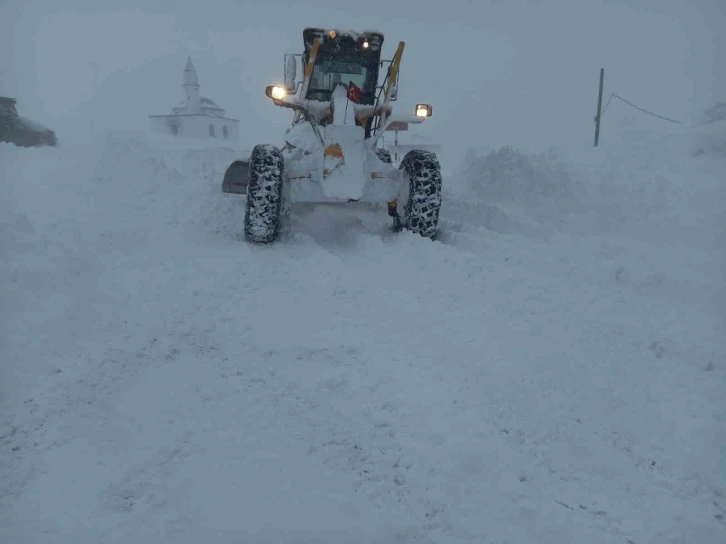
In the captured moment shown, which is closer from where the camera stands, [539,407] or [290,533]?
[290,533]

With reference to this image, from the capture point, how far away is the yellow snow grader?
224 inches

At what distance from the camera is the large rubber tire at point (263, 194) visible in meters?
5.70

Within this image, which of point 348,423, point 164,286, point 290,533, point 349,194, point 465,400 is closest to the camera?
point 290,533

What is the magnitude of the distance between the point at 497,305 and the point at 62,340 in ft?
11.5

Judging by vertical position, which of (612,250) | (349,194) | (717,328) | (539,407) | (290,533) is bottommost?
(290,533)

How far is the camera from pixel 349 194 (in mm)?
5633

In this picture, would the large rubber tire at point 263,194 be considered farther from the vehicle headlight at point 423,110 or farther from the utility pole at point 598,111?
the utility pole at point 598,111

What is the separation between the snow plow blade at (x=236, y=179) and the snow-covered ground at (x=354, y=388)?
189cm

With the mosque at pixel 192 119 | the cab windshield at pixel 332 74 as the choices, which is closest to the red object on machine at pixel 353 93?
the cab windshield at pixel 332 74

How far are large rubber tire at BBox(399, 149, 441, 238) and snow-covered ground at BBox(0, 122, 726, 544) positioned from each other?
26cm

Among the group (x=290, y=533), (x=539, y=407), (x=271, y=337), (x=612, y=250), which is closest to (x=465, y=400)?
(x=539, y=407)

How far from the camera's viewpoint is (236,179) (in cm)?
782

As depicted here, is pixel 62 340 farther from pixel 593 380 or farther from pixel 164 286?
pixel 593 380

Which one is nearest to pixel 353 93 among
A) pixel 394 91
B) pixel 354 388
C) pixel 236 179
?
pixel 394 91
